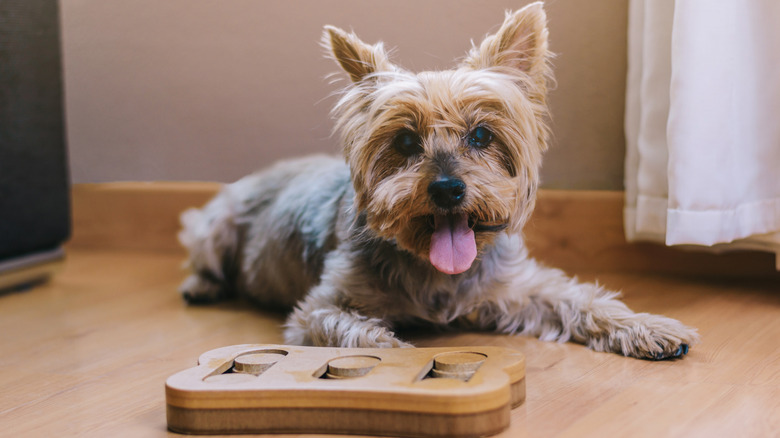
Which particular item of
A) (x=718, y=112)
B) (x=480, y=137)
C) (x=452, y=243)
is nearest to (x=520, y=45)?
(x=480, y=137)

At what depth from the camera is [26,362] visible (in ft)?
6.21

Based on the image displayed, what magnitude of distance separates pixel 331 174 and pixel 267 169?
440 mm

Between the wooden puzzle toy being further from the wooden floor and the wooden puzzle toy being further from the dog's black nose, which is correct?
the dog's black nose

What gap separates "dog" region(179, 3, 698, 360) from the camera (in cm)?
170

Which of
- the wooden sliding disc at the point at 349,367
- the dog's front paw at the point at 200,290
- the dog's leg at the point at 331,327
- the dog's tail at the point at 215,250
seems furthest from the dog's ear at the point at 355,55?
the dog's front paw at the point at 200,290

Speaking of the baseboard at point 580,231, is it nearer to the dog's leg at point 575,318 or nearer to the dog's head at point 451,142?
the dog's leg at point 575,318

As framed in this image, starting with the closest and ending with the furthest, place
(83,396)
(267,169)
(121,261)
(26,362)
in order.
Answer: (83,396) < (26,362) < (267,169) < (121,261)

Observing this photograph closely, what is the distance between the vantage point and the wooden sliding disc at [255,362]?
1.49 meters

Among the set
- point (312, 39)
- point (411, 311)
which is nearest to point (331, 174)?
point (312, 39)

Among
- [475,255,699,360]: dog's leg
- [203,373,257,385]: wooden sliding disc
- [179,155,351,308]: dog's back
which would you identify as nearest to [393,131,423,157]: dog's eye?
[179,155,351,308]: dog's back

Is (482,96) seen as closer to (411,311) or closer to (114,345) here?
(411,311)

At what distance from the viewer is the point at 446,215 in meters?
1.69

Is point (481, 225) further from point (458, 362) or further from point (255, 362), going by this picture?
point (255, 362)

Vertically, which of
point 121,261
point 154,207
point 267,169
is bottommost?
point 121,261
